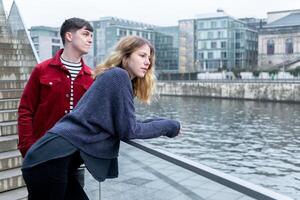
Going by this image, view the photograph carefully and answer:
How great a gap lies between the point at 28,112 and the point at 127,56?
2.93ft

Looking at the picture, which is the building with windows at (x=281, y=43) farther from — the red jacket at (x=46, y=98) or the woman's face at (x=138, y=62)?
the woman's face at (x=138, y=62)

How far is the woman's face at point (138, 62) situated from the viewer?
2.26 m

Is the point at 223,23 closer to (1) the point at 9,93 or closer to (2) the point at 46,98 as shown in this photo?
(1) the point at 9,93

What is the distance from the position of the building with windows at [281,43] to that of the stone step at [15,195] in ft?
228

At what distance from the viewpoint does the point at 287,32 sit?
73000 mm

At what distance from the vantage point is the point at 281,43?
73.8 m

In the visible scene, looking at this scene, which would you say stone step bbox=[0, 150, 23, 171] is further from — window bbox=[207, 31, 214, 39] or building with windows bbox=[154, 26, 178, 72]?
building with windows bbox=[154, 26, 178, 72]

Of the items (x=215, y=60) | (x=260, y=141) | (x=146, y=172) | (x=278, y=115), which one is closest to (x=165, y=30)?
(x=215, y=60)

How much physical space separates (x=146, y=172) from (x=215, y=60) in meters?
79.3

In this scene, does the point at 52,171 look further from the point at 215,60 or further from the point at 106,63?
the point at 215,60

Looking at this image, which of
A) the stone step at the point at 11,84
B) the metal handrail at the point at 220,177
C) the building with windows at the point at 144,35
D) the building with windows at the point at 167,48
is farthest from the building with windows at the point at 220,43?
the metal handrail at the point at 220,177

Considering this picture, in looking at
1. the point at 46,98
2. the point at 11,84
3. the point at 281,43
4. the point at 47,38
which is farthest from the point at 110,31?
the point at 46,98

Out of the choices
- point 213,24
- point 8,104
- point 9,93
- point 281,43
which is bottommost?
point 8,104

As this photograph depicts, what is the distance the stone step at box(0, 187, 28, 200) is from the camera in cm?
427
